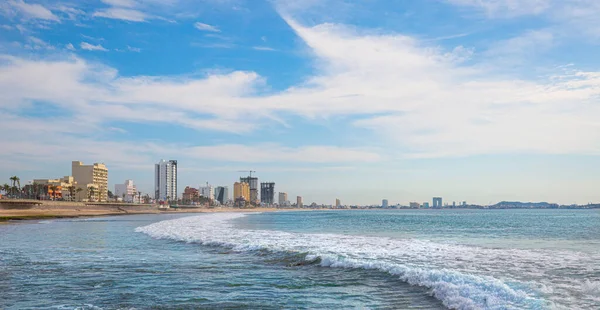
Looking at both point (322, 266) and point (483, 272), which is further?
point (322, 266)

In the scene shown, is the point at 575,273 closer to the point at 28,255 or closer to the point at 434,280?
the point at 434,280

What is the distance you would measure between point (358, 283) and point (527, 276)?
216 inches

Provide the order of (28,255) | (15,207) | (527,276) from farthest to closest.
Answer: (15,207) → (28,255) → (527,276)

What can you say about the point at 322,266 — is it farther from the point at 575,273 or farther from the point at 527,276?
the point at 575,273

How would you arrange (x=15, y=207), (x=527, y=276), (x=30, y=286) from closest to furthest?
1. (x=30, y=286)
2. (x=527, y=276)
3. (x=15, y=207)

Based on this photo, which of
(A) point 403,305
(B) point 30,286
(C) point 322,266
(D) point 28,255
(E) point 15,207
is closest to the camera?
(A) point 403,305

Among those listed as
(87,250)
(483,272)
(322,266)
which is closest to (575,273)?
(483,272)

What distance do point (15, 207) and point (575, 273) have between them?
10824cm

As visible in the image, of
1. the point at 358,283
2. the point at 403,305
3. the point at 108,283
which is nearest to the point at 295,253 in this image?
the point at 358,283

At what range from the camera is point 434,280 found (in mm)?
14859

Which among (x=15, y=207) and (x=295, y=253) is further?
(x=15, y=207)

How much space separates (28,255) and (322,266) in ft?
46.3

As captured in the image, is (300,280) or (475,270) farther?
(475,270)

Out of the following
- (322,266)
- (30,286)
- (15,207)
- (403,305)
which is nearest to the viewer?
(403,305)
